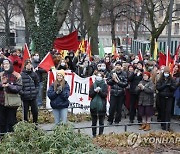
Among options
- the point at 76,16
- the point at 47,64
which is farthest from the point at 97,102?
the point at 76,16

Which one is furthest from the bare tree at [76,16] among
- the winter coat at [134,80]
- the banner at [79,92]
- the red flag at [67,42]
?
the winter coat at [134,80]

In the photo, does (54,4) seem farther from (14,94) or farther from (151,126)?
(14,94)

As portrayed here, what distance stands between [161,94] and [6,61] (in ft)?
14.1

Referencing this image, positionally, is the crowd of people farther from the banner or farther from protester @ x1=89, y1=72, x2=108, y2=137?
the banner

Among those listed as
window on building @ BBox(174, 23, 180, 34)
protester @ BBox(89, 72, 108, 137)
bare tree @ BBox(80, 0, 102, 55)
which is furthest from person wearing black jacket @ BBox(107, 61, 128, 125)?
window on building @ BBox(174, 23, 180, 34)

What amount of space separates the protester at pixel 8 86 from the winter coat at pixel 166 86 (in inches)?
152

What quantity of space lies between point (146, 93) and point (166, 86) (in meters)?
0.56

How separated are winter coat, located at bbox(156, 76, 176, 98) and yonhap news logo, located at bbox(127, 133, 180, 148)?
2003 millimetres

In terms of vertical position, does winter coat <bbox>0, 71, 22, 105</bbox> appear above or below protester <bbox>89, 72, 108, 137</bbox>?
above

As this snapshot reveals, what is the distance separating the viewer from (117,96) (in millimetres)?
10258

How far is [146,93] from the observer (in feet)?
33.0

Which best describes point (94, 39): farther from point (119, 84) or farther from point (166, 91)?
point (166, 91)

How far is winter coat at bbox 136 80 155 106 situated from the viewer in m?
9.98

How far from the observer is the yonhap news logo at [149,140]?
25.8ft
